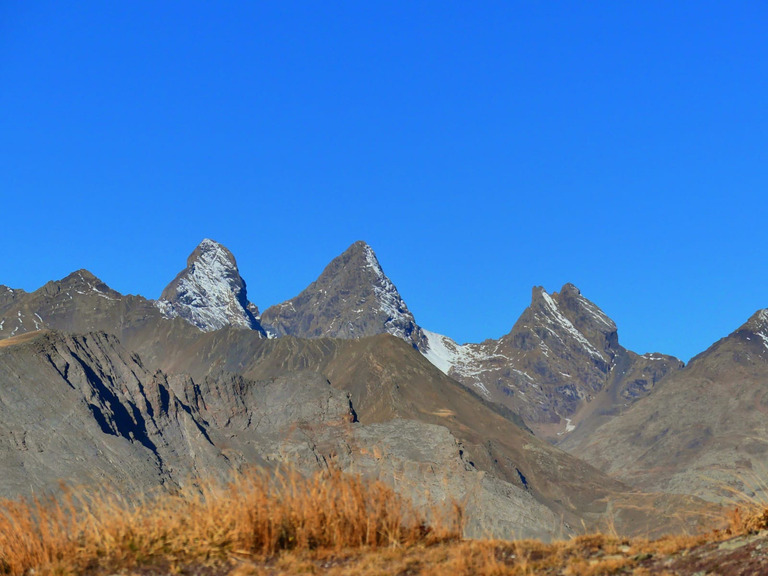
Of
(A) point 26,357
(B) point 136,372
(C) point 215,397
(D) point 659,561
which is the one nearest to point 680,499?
(C) point 215,397

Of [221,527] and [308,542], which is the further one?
[308,542]

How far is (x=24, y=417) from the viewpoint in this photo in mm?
103438

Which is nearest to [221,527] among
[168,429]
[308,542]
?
[308,542]

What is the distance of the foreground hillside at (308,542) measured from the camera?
1160cm

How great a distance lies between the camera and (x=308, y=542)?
41.4ft

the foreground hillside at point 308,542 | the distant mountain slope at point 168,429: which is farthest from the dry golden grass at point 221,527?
the distant mountain slope at point 168,429

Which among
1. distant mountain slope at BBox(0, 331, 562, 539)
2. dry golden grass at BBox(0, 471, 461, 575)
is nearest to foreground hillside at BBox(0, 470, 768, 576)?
dry golden grass at BBox(0, 471, 461, 575)

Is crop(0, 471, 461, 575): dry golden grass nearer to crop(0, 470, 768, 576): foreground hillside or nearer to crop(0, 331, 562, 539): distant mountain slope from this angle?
crop(0, 470, 768, 576): foreground hillside

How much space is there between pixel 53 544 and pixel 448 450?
143609 millimetres

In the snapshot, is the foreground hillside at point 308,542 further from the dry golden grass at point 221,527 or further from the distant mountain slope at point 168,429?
the distant mountain slope at point 168,429

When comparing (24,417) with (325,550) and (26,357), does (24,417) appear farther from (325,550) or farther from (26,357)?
(325,550)

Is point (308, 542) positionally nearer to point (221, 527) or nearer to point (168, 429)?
point (221, 527)

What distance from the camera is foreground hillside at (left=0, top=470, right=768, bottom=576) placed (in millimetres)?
11602

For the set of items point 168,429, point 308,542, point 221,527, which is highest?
point 168,429
